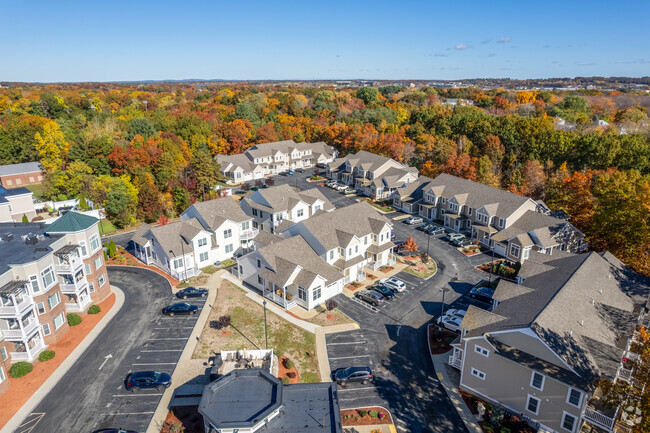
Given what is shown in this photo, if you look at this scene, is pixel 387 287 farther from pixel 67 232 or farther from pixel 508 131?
pixel 508 131

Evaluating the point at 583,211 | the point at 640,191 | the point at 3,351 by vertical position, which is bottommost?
the point at 3,351

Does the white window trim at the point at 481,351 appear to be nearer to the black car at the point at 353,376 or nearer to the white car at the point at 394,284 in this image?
the black car at the point at 353,376

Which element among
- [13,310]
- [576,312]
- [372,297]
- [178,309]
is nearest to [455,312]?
[372,297]

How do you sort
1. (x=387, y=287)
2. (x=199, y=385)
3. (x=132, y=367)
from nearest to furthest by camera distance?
(x=199, y=385), (x=132, y=367), (x=387, y=287)

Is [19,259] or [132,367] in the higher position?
[19,259]

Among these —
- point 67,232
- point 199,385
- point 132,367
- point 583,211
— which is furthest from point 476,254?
point 67,232

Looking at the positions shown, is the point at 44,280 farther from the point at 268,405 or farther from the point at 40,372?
the point at 268,405
